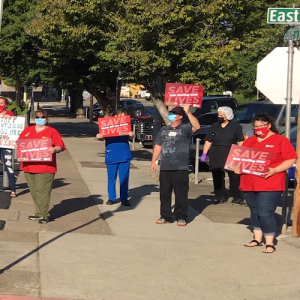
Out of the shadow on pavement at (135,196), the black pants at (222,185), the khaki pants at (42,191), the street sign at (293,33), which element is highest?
the street sign at (293,33)

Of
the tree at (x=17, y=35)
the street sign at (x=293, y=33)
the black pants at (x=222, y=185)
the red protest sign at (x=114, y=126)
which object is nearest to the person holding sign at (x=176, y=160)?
the red protest sign at (x=114, y=126)

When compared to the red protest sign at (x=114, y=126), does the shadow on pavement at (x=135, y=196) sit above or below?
below

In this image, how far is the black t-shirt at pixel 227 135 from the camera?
12.3 meters

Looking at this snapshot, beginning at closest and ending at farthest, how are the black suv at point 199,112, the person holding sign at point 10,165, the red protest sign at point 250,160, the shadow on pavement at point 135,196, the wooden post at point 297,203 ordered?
the red protest sign at point 250,160 → the wooden post at point 297,203 → the shadow on pavement at point 135,196 → the person holding sign at point 10,165 → the black suv at point 199,112

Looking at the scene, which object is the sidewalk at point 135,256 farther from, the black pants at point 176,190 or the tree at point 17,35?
the tree at point 17,35

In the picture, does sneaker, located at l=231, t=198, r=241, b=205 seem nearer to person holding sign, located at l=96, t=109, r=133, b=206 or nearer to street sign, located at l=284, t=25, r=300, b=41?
person holding sign, located at l=96, t=109, r=133, b=206

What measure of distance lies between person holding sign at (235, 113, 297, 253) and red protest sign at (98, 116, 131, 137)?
3.36 meters

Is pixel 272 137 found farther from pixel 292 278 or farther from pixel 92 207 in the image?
pixel 92 207

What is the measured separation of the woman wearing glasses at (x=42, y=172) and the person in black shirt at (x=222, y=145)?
11.1 ft

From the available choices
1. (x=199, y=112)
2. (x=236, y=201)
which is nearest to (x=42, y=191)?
(x=236, y=201)

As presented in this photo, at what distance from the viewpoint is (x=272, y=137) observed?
28.0ft

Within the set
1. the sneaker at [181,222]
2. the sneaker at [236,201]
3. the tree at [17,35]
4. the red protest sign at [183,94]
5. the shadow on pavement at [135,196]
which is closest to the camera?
the sneaker at [181,222]

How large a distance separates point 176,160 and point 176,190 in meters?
0.46

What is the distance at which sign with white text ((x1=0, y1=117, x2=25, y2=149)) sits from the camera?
11279mm
